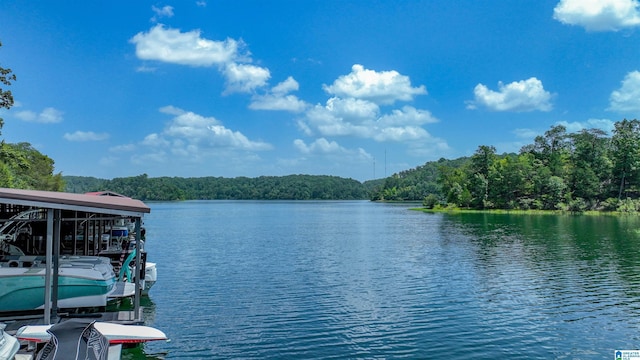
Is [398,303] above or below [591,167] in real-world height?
below

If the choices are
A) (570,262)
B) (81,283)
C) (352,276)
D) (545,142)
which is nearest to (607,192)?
(545,142)

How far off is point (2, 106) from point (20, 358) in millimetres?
29181

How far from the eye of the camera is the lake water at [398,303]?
12578mm

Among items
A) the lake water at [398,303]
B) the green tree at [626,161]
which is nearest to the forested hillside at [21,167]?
the lake water at [398,303]

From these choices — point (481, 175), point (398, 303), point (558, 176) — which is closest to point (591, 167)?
point (558, 176)

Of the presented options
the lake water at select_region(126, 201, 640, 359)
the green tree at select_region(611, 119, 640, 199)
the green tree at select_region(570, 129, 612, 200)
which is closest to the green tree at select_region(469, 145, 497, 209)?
the green tree at select_region(570, 129, 612, 200)

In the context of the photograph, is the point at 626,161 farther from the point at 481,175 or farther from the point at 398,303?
the point at 398,303

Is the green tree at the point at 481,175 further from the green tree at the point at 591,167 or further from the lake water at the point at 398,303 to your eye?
the lake water at the point at 398,303

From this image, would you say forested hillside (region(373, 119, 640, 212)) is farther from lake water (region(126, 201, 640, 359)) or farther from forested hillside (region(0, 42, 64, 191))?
forested hillside (region(0, 42, 64, 191))

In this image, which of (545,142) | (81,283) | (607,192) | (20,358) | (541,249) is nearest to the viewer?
(20,358)

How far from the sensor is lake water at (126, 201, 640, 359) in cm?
1258

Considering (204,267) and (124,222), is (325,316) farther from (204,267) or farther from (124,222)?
(124,222)

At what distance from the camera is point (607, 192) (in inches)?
3344

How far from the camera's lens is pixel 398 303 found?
17281 mm
